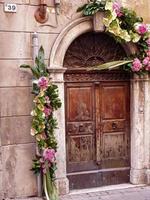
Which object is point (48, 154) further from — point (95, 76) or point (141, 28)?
point (141, 28)

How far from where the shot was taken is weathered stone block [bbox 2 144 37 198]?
6.98 metres

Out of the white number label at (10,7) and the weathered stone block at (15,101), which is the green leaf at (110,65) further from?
the white number label at (10,7)

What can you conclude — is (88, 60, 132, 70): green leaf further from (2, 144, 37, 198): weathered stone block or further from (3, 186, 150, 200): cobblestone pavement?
(3, 186, 150, 200): cobblestone pavement

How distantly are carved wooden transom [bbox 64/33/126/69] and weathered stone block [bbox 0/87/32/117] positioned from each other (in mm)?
1009

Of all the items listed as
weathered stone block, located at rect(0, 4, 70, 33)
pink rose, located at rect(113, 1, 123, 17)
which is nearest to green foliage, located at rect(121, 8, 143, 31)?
pink rose, located at rect(113, 1, 123, 17)

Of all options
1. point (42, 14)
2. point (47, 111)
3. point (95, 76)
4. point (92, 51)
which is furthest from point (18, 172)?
point (42, 14)

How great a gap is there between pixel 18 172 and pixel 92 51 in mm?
2656

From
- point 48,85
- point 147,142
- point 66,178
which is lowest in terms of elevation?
point 66,178

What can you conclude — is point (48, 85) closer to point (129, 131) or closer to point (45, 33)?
point (45, 33)

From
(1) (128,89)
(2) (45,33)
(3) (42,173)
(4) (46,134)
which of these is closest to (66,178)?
(3) (42,173)

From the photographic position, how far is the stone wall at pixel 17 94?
692 cm

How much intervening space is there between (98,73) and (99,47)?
0.50 meters

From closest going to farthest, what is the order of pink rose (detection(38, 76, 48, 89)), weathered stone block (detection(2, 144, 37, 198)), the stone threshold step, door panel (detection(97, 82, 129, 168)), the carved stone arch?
1. pink rose (detection(38, 76, 48, 89))
2. weathered stone block (detection(2, 144, 37, 198))
3. the carved stone arch
4. the stone threshold step
5. door panel (detection(97, 82, 129, 168))

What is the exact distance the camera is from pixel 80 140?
7.70 m
